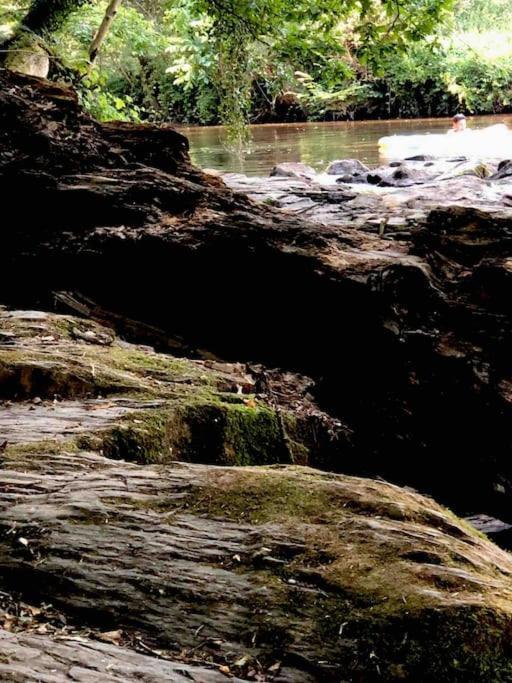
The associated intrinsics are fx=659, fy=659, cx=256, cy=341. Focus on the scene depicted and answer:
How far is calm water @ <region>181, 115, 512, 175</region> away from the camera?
21938 mm

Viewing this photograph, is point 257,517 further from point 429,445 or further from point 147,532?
point 429,445

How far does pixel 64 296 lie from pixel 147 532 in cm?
342

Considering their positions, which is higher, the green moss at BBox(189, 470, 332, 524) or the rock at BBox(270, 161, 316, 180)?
the rock at BBox(270, 161, 316, 180)

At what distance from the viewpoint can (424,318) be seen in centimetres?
466

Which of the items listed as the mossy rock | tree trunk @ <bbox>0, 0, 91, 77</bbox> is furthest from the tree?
the mossy rock

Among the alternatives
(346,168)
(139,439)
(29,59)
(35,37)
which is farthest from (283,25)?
(346,168)

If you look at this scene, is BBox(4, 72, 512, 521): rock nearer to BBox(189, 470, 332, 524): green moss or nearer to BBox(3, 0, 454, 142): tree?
BBox(189, 470, 332, 524): green moss

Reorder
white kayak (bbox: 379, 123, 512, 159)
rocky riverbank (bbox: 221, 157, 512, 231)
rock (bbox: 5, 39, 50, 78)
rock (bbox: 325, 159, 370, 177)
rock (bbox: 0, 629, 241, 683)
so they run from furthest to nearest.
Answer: white kayak (bbox: 379, 123, 512, 159) < rock (bbox: 325, 159, 370, 177) < rocky riverbank (bbox: 221, 157, 512, 231) < rock (bbox: 5, 39, 50, 78) < rock (bbox: 0, 629, 241, 683)

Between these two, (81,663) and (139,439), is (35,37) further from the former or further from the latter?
(81,663)

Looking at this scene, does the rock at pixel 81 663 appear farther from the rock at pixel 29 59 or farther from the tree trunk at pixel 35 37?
the rock at pixel 29 59

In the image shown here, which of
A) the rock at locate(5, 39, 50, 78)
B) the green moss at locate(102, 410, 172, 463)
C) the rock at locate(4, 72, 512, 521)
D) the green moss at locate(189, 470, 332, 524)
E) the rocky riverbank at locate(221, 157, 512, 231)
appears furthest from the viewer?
the rocky riverbank at locate(221, 157, 512, 231)

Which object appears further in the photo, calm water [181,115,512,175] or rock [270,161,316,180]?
calm water [181,115,512,175]

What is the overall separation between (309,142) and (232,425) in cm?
2710

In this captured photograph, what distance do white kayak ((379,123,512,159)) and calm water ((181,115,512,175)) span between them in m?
0.71
